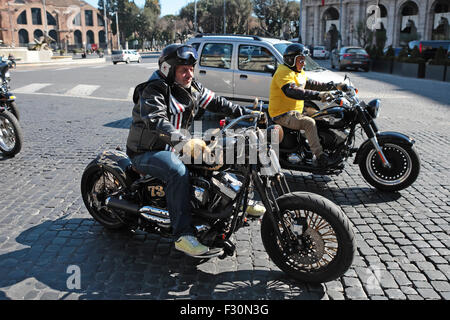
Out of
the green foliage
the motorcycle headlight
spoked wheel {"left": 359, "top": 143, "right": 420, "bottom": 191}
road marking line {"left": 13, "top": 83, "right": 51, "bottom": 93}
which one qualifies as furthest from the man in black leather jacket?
the green foliage

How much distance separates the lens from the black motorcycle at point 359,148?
535 centimetres

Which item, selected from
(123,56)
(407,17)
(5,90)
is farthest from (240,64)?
(407,17)

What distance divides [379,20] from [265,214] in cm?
5834

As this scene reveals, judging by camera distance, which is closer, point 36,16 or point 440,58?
point 440,58

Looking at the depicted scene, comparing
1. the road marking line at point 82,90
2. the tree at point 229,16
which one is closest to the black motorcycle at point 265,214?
the road marking line at point 82,90

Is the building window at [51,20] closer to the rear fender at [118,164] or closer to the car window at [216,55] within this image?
the car window at [216,55]

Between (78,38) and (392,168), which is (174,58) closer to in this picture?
(392,168)

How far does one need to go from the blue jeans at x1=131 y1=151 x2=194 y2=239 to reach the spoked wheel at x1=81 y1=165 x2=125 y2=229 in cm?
83

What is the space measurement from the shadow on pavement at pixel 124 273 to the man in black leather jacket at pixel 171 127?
0.32 m

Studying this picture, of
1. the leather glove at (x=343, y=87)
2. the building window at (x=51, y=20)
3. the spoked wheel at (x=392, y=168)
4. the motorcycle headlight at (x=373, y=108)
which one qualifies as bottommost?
the spoked wheel at (x=392, y=168)

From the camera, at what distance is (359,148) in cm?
559

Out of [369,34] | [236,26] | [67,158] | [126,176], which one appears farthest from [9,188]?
[236,26]

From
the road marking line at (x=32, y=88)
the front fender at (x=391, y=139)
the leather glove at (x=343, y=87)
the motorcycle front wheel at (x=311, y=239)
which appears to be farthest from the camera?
the road marking line at (x=32, y=88)
